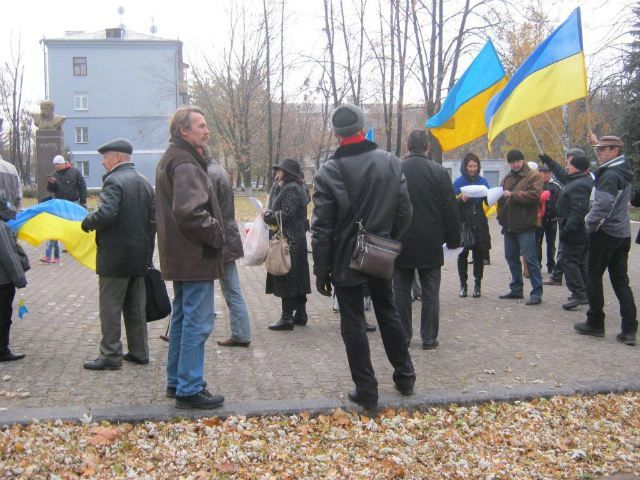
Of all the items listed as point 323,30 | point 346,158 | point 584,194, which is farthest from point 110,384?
point 323,30

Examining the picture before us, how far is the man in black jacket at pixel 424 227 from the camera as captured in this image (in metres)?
6.27

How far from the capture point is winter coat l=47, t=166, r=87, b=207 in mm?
13352

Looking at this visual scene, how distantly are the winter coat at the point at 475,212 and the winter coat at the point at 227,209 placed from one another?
12.9 feet

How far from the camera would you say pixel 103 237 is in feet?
18.1

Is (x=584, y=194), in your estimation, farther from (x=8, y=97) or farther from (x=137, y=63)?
(x=137, y=63)

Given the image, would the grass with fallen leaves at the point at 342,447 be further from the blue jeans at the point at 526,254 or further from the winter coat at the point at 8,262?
the blue jeans at the point at 526,254

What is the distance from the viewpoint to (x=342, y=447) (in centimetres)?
432

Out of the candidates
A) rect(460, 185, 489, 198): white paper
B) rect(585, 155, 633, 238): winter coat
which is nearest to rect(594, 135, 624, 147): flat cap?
rect(585, 155, 633, 238): winter coat

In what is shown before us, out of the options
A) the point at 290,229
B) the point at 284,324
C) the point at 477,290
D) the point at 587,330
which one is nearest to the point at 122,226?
the point at 290,229

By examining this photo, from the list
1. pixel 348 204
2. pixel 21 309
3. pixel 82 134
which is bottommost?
pixel 21 309

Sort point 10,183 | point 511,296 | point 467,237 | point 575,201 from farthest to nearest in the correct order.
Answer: point 511,296
point 467,237
point 575,201
point 10,183

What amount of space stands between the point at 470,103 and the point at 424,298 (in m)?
3.34

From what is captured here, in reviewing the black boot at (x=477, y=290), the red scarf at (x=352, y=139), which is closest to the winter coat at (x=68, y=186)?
the black boot at (x=477, y=290)

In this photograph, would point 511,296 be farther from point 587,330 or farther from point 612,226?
point 612,226
